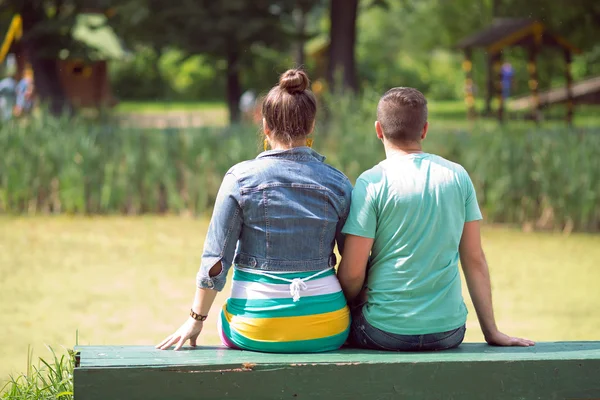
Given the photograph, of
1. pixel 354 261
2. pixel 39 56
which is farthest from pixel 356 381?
pixel 39 56

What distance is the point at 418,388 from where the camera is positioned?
9.20ft

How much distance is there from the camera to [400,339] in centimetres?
301

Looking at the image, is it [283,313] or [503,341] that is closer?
[283,313]

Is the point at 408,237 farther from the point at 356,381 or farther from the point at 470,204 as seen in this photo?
the point at 356,381

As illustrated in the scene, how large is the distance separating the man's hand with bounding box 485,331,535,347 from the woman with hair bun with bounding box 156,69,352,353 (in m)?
0.54

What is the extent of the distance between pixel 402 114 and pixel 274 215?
52cm

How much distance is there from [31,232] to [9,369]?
15.4 ft

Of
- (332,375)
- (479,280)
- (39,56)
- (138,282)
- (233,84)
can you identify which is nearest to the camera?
(332,375)

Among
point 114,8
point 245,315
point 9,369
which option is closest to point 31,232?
point 9,369

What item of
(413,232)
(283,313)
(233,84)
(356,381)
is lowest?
(356,381)

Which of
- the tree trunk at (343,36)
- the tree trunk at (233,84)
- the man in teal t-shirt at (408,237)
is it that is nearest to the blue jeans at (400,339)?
the man in teal t-shirt at (408,237)

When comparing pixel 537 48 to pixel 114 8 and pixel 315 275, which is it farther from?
pixel 315 275

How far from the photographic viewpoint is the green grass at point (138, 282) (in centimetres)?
578

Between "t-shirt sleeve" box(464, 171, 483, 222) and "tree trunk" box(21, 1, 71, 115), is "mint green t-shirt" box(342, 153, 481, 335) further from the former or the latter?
"tree trunk" box(21, 1, 71, 115)
